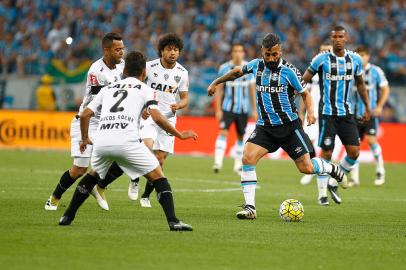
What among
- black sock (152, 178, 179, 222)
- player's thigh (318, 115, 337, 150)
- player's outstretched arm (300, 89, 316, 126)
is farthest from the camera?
player's thigh (318, 115, 337, 150)

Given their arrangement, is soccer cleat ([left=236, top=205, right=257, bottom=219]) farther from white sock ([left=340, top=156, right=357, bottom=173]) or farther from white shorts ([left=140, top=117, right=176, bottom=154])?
white sock ([left=340, top=156, right=357, bottom=173])

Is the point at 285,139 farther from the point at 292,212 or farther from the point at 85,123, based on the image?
the point at 85,123

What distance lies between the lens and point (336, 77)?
1383 centimetres

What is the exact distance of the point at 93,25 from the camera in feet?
99.0

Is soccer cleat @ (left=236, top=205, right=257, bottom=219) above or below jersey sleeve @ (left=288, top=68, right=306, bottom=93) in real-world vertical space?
below

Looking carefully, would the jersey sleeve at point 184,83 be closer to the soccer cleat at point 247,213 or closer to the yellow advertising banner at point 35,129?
the soccer cleat at point 247,213

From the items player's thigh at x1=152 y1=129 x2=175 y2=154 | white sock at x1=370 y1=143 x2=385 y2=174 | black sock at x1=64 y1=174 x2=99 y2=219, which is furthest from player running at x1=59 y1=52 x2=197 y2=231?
white sock at x1=370 y1=143 x2=385 y2=174

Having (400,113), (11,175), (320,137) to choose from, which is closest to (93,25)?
(400,113)

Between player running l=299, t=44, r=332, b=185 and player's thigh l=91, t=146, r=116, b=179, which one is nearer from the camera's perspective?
player's thigh l=91, t=146, r=116, b=179

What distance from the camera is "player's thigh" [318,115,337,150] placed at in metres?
13.9

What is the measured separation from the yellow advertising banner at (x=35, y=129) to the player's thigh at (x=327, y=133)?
12715 mm

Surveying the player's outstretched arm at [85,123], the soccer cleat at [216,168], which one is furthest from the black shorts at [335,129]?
the soccer cleat at [216,168]

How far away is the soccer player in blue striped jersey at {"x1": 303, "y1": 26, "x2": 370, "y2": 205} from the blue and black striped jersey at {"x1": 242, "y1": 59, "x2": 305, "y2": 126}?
2118mm

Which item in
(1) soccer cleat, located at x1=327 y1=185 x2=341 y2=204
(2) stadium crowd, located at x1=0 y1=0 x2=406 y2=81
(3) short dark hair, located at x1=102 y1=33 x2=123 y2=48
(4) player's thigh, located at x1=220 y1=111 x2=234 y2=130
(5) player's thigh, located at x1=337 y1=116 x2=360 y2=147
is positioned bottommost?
(1) soccer cleat, located at x1=327 y1=185 x2=341 y2=204
